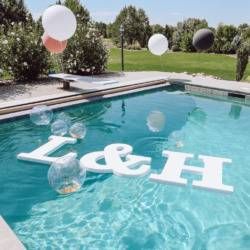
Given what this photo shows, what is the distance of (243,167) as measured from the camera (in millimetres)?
7520

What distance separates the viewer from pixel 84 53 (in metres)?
16.3

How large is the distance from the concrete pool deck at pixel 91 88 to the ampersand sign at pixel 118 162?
12.8ft

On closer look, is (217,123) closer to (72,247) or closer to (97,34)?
(72,247)

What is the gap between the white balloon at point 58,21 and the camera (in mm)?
10547

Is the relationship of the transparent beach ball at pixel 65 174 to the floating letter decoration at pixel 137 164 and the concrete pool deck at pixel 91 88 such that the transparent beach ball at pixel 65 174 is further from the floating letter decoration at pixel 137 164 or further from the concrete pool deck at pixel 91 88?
the concrete pool deck at pixel 91 88

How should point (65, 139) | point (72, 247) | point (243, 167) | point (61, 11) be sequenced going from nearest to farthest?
1. point (72, 247)
2. point (243, 167)
3. point (65, 139)
4. point (61, 11)

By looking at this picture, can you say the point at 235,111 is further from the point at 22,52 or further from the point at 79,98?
the point at 22,52

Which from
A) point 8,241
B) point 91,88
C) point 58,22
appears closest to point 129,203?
point 8,241

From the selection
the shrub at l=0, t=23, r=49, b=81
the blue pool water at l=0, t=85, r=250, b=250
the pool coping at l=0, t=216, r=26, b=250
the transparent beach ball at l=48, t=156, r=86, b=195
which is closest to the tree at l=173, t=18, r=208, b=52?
the shrub at l=0, t=23, r=49, b=81

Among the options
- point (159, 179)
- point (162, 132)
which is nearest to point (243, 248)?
point (159, 179)

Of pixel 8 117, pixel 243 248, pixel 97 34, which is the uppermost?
pixel 97 34

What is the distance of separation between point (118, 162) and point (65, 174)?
7.21 feet

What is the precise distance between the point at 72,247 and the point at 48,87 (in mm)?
9884

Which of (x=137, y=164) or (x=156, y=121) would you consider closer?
(x=137, y=164)
